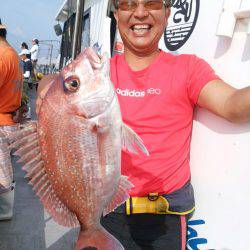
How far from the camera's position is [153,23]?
7.06 feet

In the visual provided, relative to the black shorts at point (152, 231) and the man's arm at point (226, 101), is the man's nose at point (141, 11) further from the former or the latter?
the black shorts at point (152, 231)

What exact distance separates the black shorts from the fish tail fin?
39 centimetres

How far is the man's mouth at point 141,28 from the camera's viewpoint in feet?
7.08

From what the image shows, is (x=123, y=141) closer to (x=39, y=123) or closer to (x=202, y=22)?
(x=39, y=123)

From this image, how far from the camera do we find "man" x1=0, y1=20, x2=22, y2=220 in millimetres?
3896

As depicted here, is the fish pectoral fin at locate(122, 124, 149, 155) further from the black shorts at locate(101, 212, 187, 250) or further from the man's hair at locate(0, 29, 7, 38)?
the man's hair at locate(0, 29, 7, 38)

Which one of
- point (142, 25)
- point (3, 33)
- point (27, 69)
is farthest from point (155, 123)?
point (27, 69)

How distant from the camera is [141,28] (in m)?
2.17

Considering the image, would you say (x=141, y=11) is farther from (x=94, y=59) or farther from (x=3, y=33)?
(x=3, y=33)

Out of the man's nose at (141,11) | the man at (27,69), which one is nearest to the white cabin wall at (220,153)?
the man's nose at (141,11)

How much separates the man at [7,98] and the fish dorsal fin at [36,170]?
7.19ft

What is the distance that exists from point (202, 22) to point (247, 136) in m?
0.81

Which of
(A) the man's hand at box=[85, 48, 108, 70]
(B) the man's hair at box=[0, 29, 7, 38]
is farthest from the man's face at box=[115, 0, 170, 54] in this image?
(B) the man's hair at box=[0, 29, 7, 38]

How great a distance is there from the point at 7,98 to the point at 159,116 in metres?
2.55
